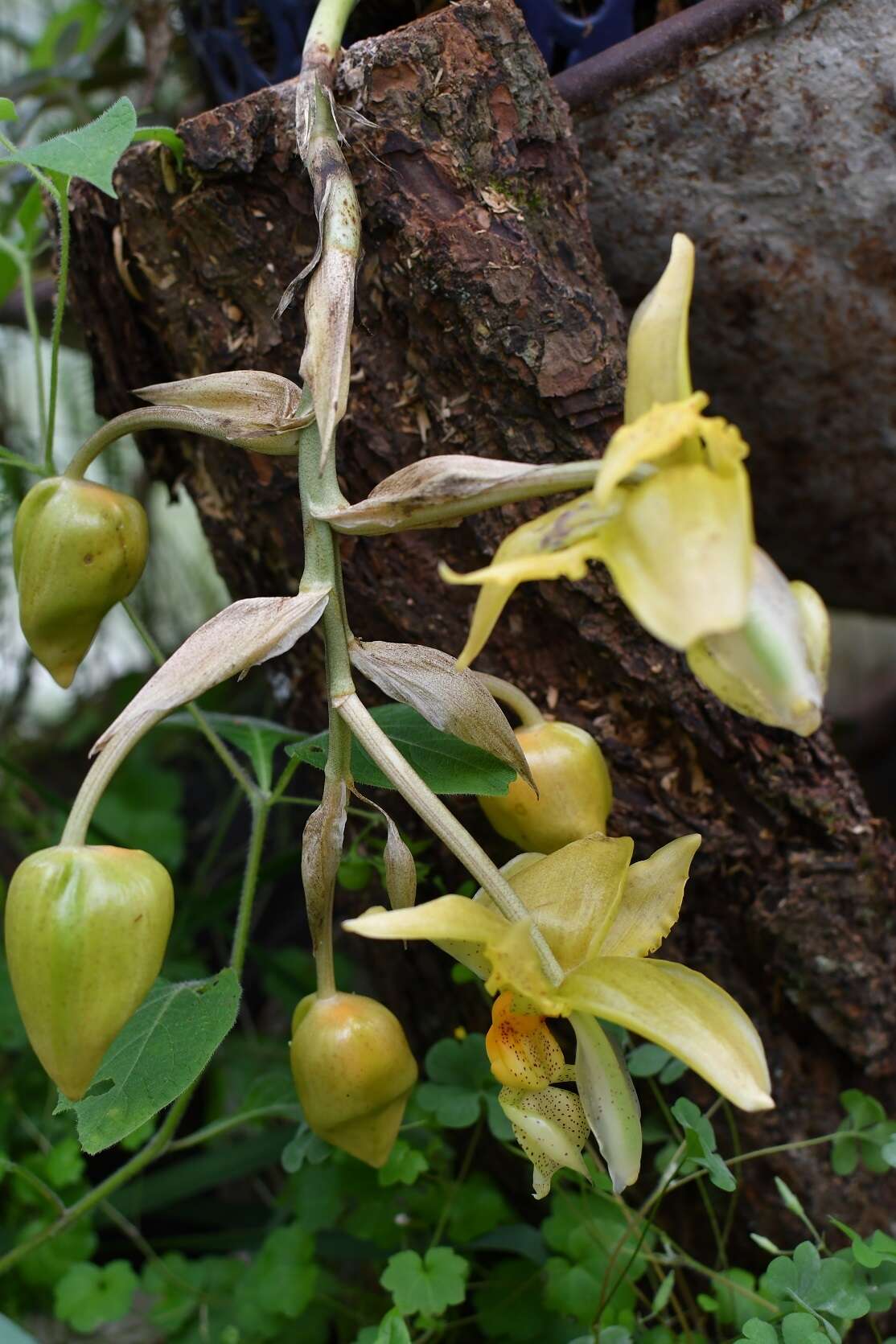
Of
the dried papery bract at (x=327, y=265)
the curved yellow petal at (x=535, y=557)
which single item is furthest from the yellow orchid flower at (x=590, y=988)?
the dried papery bract at (x=327, y=265)

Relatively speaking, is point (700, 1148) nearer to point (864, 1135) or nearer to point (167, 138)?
point (864, 1135)

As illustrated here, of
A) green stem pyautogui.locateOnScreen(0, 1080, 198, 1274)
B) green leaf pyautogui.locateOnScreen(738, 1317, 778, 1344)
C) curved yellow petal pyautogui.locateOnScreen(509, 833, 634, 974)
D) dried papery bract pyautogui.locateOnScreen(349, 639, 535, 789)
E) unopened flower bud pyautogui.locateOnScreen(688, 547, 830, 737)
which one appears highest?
unopened flower bud pyautogui.locateOnScreen(688, 547, 830, 737)

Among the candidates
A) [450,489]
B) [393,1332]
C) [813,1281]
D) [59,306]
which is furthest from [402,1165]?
[59,306]

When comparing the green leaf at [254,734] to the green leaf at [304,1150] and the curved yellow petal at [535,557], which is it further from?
the curved yellow petal at [535,557]

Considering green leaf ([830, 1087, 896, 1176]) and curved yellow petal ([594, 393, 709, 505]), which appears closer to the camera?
curved yellow petal ([594, 393, 709, 505])

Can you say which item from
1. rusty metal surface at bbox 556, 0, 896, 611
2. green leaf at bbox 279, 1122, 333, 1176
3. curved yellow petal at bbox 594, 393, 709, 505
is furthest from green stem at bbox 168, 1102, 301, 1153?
rusty metal surface at bbox 556, 0, 896, 611

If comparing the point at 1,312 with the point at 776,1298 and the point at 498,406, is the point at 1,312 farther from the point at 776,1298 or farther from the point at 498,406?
the point at 776,1298

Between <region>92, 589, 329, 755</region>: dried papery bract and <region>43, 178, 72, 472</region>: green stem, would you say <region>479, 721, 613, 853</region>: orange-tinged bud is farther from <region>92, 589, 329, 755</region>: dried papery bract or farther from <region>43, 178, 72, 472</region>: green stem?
<region>43, 178, 72, 472</region>: green stem
